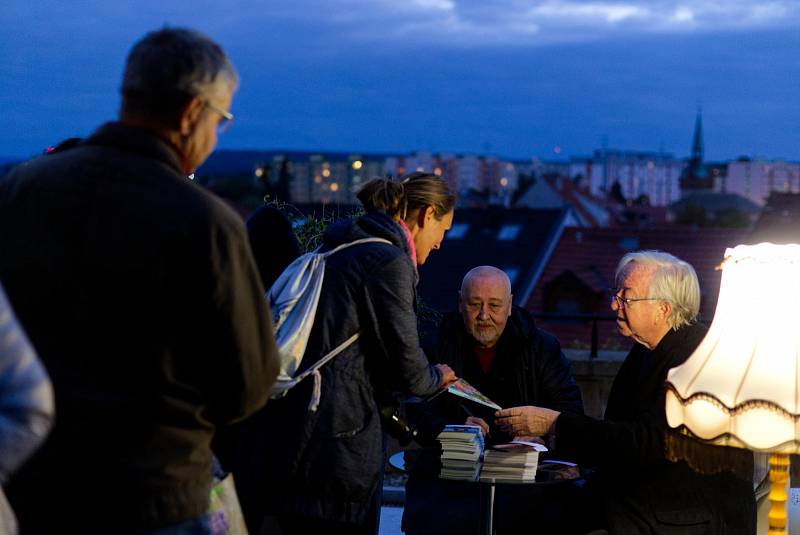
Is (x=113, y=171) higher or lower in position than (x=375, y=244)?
higher

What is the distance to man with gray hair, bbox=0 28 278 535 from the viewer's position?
1.69 meters

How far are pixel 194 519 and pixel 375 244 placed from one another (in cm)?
112

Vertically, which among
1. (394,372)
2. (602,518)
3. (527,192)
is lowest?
(527,192)

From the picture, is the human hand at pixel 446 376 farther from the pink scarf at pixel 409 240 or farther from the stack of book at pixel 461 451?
the stack of book at pixel 461 451

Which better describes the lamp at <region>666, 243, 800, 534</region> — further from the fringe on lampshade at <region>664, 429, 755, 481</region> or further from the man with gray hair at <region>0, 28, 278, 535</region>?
the man with gray hair at <region>0, 28, 278, 535</region>

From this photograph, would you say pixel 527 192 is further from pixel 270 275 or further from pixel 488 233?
pixel 270 275

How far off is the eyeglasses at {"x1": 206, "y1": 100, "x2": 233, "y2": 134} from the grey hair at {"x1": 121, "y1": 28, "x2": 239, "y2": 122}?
0.04 m

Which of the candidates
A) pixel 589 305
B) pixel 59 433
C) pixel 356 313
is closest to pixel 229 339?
pixel 59 433

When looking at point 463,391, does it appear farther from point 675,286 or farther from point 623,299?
Answer: point 675,286

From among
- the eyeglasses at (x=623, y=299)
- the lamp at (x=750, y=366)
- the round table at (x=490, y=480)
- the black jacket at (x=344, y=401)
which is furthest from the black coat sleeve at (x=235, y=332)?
the eyeglasses at (x=623, y=299)

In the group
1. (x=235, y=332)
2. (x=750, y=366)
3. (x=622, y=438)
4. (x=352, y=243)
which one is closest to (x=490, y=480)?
(x=622, y=438)

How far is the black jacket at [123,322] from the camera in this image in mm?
1692

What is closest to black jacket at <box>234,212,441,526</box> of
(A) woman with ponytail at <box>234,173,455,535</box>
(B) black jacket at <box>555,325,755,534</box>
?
(A) woman with ponytail at <box>234,173,455,535</box>

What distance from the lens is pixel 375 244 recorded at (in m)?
2.79
